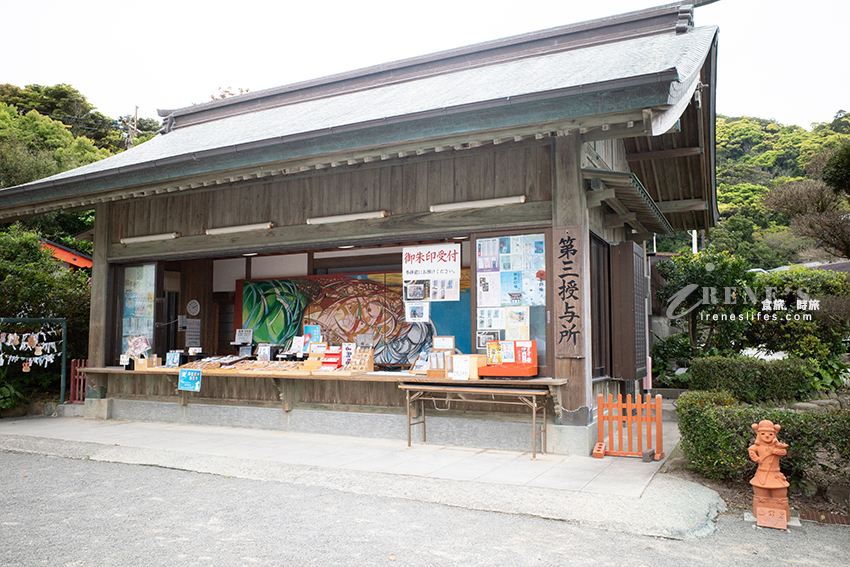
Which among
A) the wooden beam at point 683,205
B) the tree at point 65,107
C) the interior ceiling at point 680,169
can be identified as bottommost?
the wooden beam at point 683,205

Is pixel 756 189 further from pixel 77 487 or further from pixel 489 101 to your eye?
pixel 77 487

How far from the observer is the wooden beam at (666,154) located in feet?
32.4

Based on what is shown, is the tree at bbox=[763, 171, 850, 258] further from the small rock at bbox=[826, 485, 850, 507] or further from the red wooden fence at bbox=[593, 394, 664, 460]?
the small rock at bbox=[826, 485, 850, 507]

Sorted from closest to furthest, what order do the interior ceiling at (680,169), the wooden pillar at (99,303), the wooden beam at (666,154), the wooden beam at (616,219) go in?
1. the wooden beam at (616,219)
2. the interior ceiling at (680,169)
3. the wooden beam at (666,154)
4. the wooden pillar at (99,303)

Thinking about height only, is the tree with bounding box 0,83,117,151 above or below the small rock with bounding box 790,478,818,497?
above

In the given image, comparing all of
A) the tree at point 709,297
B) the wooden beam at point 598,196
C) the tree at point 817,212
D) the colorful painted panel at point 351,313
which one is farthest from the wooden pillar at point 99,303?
the tree at point 817,212

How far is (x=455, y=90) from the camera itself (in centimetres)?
850

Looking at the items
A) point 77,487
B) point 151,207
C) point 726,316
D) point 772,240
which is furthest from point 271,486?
point 772,240

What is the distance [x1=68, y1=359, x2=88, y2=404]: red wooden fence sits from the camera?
11.1m

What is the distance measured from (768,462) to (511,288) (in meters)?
3.45

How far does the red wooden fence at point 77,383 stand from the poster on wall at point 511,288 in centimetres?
801

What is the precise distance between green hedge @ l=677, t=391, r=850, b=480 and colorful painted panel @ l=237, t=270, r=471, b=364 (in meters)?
4.66

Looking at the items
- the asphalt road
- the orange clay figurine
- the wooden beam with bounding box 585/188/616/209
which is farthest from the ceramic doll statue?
the wooden beam with bounding box 585/188/616/209

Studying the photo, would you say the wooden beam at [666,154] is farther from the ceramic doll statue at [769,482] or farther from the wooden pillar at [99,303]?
A: the wooden pillar at [99,303]
